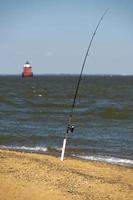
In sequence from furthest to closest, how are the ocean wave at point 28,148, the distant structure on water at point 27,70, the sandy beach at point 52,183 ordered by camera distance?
the distant structure on water at point 27,70 < the ocean wave at point 28,148 < the sandy beach at point 52,183

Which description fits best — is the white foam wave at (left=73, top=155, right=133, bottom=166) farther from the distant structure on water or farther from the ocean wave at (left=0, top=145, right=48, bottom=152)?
the distant structure on water

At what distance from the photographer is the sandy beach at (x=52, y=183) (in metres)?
9.41

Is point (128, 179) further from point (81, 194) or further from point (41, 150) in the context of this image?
point (41, 150)

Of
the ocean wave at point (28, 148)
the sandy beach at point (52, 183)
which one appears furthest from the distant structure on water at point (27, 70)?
the sandy beach at point (52, 183)

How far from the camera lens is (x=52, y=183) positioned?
10242 millimetres

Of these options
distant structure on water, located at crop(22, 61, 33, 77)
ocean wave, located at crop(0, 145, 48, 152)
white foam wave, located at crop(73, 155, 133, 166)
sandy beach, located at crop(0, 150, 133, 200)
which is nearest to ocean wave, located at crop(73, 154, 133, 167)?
white foam wave, located at crop(73, 155, 133, 166)

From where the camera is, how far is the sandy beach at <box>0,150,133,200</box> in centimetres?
941

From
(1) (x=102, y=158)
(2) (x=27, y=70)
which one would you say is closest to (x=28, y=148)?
(1) (x=102, y=158)

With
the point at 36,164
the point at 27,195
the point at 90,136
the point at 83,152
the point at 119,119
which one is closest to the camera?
the point at 27,195

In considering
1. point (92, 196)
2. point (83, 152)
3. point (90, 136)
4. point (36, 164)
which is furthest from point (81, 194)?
point (90, 136)

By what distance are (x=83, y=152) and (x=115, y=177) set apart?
19.3 ft

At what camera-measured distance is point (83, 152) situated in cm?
1869

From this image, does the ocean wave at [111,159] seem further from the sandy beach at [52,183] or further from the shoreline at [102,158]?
the sandy beach at [52,183]

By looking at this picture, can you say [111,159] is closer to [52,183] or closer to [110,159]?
[110,159]
